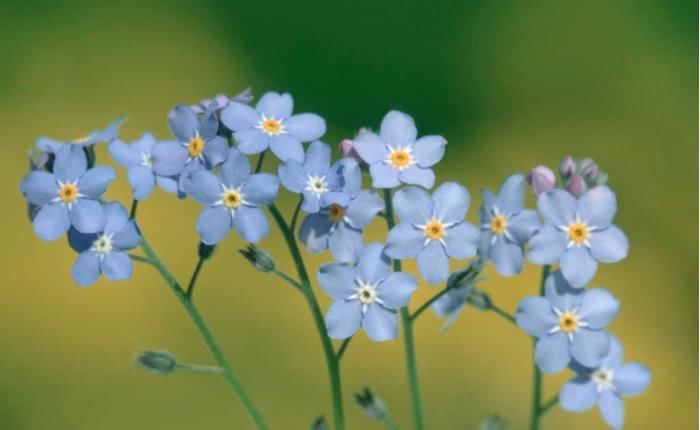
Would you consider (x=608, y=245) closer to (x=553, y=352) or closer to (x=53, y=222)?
(x=553, y=352)

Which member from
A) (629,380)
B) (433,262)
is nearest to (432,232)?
(433,262)

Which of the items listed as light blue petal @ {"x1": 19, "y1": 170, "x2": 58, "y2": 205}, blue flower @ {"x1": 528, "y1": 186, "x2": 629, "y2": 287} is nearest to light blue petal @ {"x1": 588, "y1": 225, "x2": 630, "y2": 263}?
blue flower @ {"x1": 528, "y1": 186, "x2": 629, "y2": 287}

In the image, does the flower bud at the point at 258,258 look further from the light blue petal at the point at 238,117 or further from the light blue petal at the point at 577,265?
the light blue petal at the point at 577,265

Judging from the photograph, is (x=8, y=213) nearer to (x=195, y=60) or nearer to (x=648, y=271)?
→ (x=195, y=60)

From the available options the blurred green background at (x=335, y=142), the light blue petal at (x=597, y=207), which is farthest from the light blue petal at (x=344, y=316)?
the blurred green background at (x=335, y=142)

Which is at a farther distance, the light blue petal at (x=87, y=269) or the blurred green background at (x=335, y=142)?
the blurred green background at (x=335, y=142)

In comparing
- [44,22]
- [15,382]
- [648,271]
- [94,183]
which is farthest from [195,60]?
[94,183]
